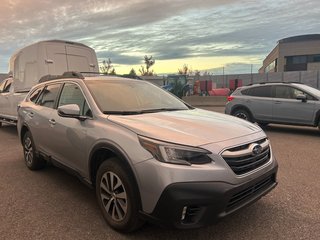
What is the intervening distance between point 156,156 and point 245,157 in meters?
0.93

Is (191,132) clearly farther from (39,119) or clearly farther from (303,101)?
(303,101)

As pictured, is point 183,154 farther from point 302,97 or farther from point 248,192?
point 302,97

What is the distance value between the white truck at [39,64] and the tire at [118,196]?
23.4ft

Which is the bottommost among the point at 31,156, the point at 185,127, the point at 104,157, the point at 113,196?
the point at 31,156

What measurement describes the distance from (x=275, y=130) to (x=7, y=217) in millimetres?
9608

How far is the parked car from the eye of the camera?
415 inches

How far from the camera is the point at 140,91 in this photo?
16.7ft

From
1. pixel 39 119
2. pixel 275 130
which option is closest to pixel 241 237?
pixel 39 119

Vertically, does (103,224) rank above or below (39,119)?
below

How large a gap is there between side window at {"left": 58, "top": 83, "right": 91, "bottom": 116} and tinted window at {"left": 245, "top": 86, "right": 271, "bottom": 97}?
820 centimetres

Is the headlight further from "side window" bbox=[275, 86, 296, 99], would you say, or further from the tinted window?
the tinted window

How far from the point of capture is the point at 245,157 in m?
3.48

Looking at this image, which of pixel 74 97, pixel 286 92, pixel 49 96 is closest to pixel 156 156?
pixel 74 97

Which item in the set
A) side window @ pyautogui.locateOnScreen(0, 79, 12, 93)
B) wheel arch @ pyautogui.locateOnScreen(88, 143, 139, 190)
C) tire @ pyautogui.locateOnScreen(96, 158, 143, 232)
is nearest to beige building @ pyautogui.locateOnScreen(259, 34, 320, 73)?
side window @ pyautogui.locateOnScreen(0, 79, 12, 93)
